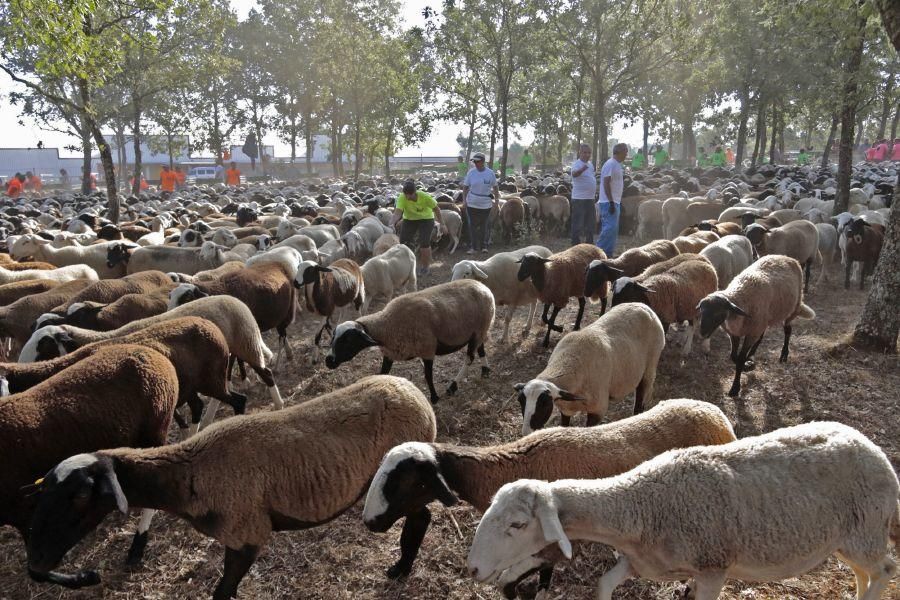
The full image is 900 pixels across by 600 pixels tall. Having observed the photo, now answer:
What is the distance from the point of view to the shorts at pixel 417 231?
11.3 metres

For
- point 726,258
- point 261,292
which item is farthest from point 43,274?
point 726,258

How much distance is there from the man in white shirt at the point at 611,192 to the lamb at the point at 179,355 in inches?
274

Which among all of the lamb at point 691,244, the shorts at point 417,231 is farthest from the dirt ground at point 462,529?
the shorts at point 417,231

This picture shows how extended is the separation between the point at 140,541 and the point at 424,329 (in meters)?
3.11

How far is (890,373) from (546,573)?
5.17 m

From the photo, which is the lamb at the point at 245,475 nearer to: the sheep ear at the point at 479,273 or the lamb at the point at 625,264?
the sheep ear at the point at 479,273

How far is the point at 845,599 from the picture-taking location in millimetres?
3230

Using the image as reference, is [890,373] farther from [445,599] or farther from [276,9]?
[276,9]

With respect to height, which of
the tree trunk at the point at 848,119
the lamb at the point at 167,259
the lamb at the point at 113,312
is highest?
the tree trunk at the point at 848,119

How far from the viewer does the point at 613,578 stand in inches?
109

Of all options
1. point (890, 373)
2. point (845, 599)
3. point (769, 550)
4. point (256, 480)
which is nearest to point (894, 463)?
point (845, 599)

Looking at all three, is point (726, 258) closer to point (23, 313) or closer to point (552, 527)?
point (552, 527)

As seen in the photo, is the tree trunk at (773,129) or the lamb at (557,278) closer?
the lamb at (557,278)

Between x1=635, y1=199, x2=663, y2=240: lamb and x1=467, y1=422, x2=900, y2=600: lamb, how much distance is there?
1301cm
